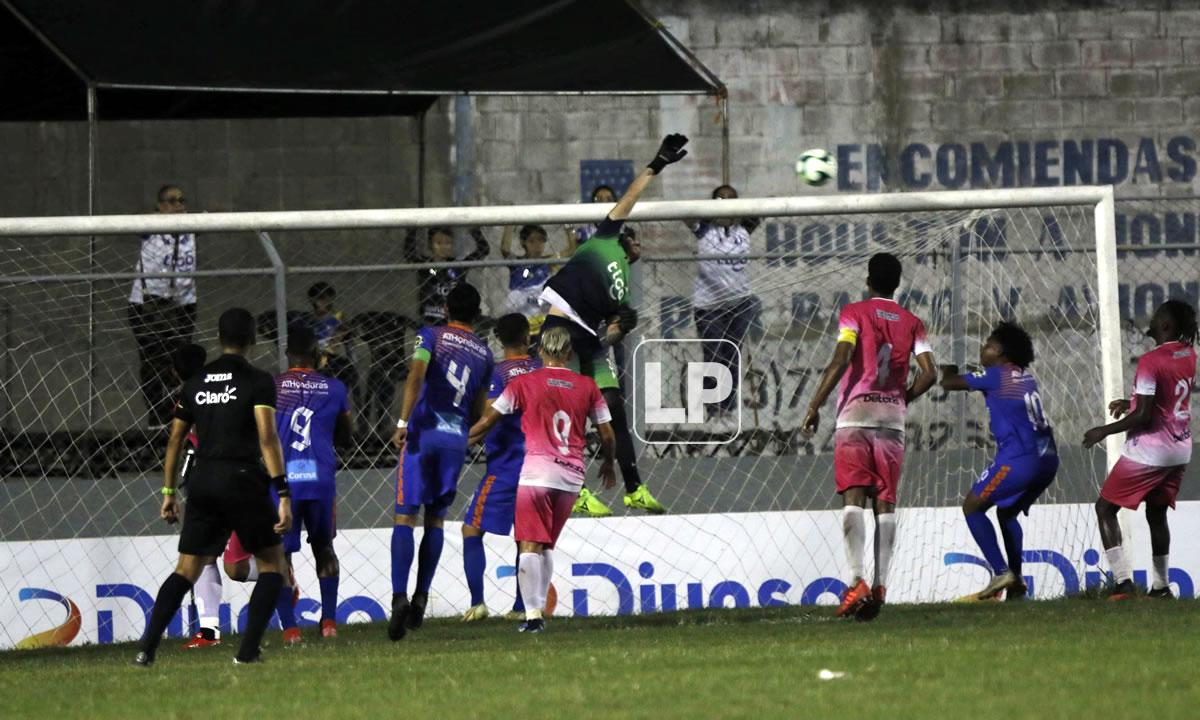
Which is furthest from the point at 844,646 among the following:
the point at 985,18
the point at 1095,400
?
the point at 985,18

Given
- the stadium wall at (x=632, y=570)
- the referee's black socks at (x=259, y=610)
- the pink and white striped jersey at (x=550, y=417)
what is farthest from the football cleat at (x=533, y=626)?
the stadium wall at (x=632, y=570)

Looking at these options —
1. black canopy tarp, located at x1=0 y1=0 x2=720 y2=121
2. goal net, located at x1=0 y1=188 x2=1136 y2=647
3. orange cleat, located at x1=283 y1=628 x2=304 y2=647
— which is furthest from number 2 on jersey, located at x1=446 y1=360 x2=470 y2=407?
black canopy tarp, located at x1=0 y1=0 x2=720 y2=121

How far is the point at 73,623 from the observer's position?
1252 centimetres

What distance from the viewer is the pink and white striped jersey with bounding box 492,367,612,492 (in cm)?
990

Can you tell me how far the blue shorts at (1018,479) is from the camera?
1206cm

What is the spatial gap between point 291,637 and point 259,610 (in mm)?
2068

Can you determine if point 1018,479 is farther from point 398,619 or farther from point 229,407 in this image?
point 229,407

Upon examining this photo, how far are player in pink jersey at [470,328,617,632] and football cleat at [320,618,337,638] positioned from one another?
1.55 meters

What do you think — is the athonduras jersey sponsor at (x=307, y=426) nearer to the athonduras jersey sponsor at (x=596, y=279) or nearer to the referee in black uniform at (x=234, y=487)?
the athonduras jersey sponsor at (x=596, y=279)

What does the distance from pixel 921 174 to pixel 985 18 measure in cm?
172

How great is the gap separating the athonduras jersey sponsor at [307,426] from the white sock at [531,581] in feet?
5.02

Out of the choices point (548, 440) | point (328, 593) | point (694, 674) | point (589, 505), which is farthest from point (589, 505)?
point (694, 674)

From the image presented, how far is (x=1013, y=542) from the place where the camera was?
481 inches

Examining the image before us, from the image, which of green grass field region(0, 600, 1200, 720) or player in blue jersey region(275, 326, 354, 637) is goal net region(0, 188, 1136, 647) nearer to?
player in blue jersey region(275, 326, 354, 637)
